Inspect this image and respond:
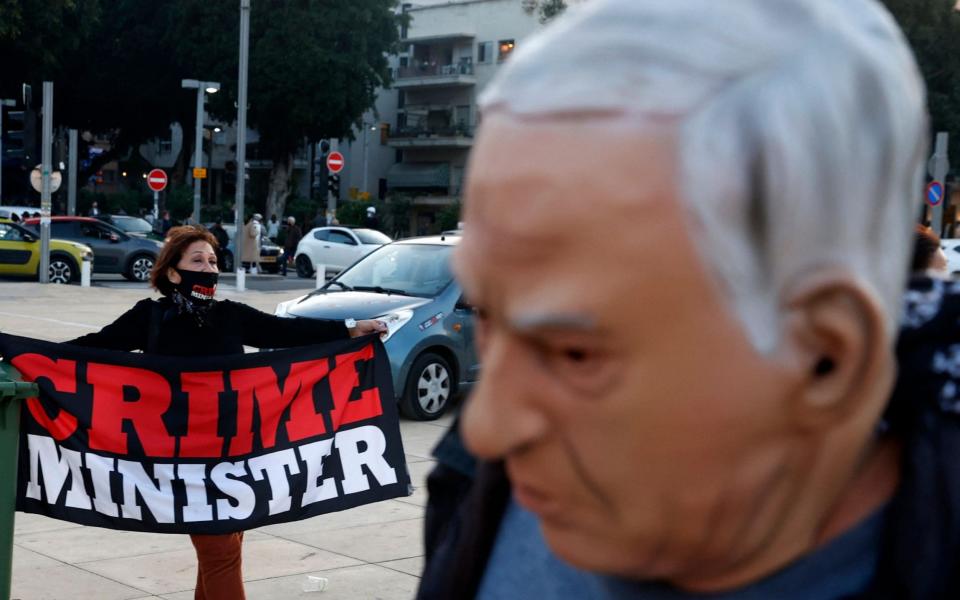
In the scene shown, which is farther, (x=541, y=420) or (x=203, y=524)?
(x=203, y=524)

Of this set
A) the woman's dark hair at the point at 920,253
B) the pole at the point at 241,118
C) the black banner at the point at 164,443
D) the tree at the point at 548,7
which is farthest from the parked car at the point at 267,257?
the woman's dark hair at the point at 920,253

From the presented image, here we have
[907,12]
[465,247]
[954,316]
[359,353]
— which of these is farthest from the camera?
[907,12]

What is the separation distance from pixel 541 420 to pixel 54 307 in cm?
2086

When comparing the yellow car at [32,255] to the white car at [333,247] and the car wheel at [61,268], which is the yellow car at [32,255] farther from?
the white car at [333,247]

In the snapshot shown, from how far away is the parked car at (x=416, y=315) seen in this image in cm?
1149

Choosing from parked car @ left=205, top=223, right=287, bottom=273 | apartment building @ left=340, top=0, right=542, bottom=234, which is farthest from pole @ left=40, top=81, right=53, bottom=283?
apartment building @ left=340, top=0, right=542, bottom=234

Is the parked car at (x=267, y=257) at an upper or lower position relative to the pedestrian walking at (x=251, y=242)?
lower

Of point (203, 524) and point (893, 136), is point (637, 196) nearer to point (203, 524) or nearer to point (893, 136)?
point (893, 136)

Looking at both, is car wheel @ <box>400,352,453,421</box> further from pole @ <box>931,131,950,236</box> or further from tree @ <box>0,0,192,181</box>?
tree @ <box>0,0,192,181</box>

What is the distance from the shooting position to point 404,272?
12461 millimetres

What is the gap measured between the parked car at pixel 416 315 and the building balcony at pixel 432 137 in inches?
2006

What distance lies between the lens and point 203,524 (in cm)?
533

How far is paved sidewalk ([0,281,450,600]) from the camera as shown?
6.16m

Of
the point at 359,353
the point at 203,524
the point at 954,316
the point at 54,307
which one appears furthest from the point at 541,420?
the point at 54,307
